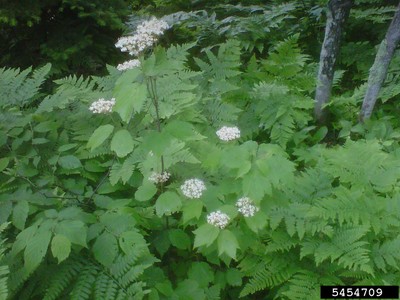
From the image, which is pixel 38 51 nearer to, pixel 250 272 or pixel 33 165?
pixel 33 165

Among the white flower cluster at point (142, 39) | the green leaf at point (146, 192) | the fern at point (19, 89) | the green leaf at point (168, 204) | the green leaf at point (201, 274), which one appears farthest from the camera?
the fern at point (19, 89)

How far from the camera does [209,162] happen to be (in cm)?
208

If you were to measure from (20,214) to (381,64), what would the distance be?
3628 mm

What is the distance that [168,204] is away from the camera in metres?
2.14

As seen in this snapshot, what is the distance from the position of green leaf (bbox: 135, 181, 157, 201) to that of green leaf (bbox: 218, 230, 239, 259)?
0.57 meters

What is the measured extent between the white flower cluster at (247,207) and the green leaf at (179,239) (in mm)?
649

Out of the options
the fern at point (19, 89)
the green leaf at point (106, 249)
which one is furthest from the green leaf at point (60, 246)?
the fern at point (19, 89)

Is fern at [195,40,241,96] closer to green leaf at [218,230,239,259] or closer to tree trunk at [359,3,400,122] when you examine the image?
tree trunk at [359,3,400,122]

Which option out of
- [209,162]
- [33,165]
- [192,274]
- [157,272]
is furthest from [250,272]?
[33,165]

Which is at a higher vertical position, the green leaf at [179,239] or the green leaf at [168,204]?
the green leaf at [168,204]

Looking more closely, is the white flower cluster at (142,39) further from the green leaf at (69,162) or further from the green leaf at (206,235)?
the green leaf at (69,162)

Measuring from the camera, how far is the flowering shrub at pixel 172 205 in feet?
6.38

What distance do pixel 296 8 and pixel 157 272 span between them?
450cm

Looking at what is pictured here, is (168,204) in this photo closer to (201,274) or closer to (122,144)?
(122,144)
